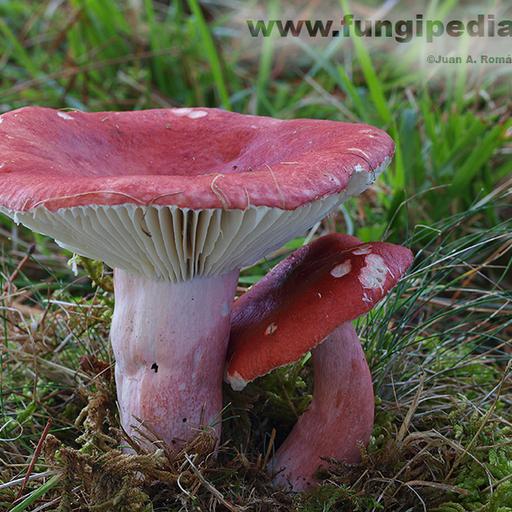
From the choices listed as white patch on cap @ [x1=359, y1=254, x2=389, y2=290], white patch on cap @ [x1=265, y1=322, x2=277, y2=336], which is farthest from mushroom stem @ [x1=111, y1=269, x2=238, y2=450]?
white patch on cap @ [x1=359, y1=254, x2=389, y2=290]

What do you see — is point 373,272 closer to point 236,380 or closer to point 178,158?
point 236,380

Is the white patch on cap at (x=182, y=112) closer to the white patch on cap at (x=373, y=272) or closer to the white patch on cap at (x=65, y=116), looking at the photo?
the white patch on cap at (x=65, y=116)

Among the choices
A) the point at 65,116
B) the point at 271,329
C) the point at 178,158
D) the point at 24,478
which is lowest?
the point at 24,478

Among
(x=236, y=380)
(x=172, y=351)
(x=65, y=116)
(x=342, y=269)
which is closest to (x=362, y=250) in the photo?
(x=342, y=269)

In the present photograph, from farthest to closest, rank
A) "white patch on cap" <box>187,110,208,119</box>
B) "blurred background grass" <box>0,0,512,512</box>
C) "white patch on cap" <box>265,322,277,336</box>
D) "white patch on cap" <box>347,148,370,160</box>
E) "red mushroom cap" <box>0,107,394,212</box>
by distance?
1. "white patch on cap" <box>187,110,208,119</box>
2. "blurred background grass" <box>0,0,512,512</box>
3. "white patch on cap" <box>265,322,277,336</box>
4. "white patch on cap" <box>347,148,370,160</box>
5. "red mushroom cap" <box>0,107,394,212</box>

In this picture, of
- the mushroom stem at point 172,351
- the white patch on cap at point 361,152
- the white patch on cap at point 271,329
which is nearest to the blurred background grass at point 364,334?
the mushroom stem at point 172,351

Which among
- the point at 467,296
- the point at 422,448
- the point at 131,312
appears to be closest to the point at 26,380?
the point at 131,312

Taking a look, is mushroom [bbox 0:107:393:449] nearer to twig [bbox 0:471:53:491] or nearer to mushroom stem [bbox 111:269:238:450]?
mushroom stem [bbox 111:269:238:450]
